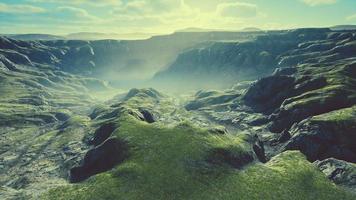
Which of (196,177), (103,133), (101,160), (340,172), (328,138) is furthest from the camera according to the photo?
(103,133)

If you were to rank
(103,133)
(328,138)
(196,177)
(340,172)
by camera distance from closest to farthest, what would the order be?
(196,177) < (340,172) < (328,138) < (103,133)

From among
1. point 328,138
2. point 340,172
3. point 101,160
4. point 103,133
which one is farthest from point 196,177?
point 103,133

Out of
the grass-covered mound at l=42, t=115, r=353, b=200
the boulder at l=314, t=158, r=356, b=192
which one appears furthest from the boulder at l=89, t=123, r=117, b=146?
the boulder at l=314, t=158, r=356, b=192

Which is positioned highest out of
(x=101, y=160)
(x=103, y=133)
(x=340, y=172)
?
(x=340, y=172)

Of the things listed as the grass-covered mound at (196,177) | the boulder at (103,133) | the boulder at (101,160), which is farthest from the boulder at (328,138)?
the boulder at (103,133)

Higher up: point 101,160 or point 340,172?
point 340,172

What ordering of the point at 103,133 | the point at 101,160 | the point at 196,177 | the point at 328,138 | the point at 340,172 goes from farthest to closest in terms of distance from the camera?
the point at 103,133, the point at 328,138, the point at 101,160, the point at 340,172, the point at 196,177

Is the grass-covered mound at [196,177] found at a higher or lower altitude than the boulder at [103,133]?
higher

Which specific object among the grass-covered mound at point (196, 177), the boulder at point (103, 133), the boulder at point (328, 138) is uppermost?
the grass-covered mound at point (196, 177)

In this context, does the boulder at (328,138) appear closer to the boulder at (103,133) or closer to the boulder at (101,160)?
the boulder at (101,160)

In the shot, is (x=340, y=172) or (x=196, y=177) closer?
(x=196, y=177)

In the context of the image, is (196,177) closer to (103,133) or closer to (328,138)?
(328,138)
